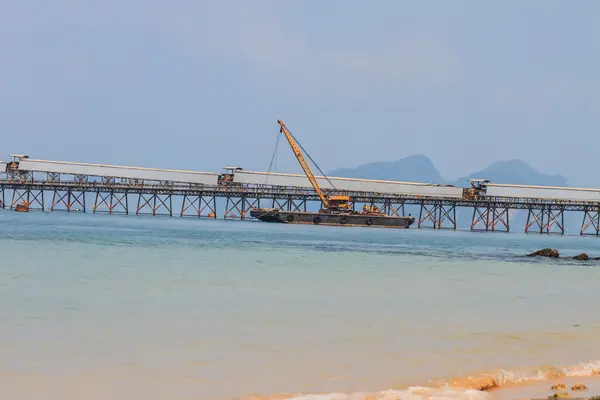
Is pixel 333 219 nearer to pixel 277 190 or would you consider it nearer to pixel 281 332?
pixel 277 190

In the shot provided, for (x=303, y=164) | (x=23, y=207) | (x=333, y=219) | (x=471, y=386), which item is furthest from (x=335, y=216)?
(x=471, y=386)

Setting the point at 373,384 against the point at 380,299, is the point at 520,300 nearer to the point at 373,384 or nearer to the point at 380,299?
the point at 380,299

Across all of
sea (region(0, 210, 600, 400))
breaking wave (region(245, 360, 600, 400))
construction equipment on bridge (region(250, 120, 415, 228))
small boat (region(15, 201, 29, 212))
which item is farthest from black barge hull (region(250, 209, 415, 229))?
breaking wave (region(245, 360, 600, 400))

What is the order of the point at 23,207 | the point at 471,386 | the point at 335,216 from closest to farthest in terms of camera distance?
the point at 471,386 < the point at 335,216 < the point at 23,207

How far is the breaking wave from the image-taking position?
50.3 ft

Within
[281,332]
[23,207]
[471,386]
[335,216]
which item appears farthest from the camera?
[23,207]

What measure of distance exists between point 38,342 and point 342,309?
10.1 m

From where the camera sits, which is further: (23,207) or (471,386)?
(23,207)

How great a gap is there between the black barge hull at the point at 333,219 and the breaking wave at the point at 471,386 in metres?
107

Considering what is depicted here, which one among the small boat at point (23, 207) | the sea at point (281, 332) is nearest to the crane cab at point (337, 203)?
the small boat at point (23, 207)

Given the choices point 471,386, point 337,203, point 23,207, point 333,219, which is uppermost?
point 337,203

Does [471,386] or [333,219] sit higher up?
[333,219]

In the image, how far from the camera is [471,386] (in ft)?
54.5

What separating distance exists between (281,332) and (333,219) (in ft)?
343
